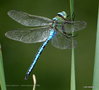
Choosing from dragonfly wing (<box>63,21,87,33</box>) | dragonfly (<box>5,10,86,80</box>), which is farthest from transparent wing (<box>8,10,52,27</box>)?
dragonfly wing (<box>63,21,87,33</box>)

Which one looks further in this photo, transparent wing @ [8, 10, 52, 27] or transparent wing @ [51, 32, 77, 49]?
transparent wing @ [8, 10, 52, 27]

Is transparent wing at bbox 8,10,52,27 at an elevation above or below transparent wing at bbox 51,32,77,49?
above

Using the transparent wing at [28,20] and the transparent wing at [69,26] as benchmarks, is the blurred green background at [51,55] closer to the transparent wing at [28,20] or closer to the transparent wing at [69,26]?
the transparent wing at [28,20]

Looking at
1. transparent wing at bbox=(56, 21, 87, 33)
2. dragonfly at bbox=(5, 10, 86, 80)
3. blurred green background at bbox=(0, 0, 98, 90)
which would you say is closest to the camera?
transparent wing at bbox=(56, 21, 87, 33)

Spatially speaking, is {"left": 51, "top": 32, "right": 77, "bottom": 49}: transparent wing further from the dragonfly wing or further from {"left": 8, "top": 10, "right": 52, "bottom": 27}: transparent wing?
{"left": 8, "top": 10, "right": 52, "bottom": 27}: transparent wing

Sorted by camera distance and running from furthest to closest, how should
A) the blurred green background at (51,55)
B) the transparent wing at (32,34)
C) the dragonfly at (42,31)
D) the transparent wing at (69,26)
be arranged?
the blurred green background at (51,55), the transparent wing at (32,34), the dragonfly at (42,31), the transparent wing at (69,26)

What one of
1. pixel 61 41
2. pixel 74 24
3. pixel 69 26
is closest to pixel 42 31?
pixel 61 41

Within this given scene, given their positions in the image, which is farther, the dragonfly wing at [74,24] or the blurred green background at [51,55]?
the blurred green background at [51,55]

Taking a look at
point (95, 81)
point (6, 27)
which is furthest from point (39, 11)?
point (95, 81)

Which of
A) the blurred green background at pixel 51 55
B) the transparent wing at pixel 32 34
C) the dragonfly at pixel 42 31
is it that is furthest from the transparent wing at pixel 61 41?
the blurred green background at pixel 51 55

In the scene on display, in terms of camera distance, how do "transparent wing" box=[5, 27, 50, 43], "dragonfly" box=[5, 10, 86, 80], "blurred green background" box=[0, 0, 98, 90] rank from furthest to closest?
1. "blurred green background" box=[0, 0, 98, 90]
2. "transparent wing" box=[5, 27, 50, 43]
3. "dragonfly" box=[5, 10, 86, 80]
